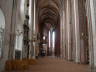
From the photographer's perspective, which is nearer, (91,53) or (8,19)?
(8,19)

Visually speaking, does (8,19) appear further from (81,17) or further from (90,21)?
(81,17)

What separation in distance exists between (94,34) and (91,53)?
1.17m

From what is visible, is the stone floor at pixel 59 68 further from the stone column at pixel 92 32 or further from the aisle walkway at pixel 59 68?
the stone column at pixel 92 32

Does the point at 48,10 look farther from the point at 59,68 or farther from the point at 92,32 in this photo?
the point at 59,68

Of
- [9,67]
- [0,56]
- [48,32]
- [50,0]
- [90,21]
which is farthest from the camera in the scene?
[48,32]

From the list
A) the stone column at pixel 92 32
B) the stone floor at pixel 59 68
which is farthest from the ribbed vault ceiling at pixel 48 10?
the stone floor at pixel 59 68

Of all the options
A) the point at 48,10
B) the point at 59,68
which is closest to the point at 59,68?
the point at 59,68

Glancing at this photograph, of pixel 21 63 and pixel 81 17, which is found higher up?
pixel 81 17

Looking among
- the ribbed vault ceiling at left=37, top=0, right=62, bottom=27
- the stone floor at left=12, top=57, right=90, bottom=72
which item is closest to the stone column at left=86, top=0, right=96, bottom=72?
the stone floor at left=12, top=57, right=90, bottom=72

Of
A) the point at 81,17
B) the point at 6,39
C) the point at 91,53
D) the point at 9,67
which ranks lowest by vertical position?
the point at 9,67

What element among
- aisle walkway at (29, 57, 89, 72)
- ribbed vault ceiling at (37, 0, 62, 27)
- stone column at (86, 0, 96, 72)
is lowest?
aisle walkway at (29, 57, 89, 72)

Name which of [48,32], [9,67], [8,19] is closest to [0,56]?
[9,67]

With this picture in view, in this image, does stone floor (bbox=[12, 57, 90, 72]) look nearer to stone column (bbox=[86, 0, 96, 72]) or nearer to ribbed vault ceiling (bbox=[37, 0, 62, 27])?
stone column (bbox=[86, 0, 96, 72])

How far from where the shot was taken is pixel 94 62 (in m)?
7.52
